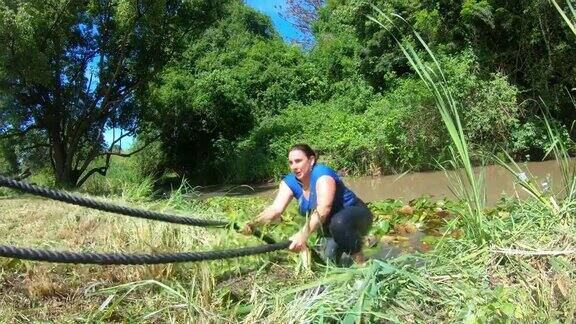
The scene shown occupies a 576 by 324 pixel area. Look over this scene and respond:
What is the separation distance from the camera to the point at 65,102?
1891cm

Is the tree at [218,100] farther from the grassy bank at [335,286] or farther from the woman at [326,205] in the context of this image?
the grassy bank at [335,286]

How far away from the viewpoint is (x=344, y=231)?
13.5ft

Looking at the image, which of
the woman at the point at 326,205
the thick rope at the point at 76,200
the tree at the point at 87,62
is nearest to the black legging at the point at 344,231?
the woman at the point at 326,205

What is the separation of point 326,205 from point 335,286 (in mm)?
1303

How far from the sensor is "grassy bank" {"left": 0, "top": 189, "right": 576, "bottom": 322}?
99.2 inches

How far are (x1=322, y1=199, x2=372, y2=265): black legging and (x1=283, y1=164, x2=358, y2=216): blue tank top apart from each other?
0.07 m

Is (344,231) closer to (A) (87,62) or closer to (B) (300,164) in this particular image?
(B) (300,164)

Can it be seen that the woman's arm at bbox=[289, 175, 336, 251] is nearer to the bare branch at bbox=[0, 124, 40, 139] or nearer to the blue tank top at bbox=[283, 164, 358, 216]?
the blue tank top at bbox=[283, 164, 358, 216]

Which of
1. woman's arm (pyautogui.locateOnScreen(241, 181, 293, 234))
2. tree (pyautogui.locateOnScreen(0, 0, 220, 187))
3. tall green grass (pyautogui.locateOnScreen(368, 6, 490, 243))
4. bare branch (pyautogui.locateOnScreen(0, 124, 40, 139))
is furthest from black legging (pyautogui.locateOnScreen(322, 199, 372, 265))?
bare branch (pyautogui.locateOnScreen(0, 124, 40, 139))

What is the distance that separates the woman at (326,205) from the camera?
13.0ft

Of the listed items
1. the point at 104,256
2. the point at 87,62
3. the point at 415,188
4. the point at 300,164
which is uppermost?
the point at 87,62

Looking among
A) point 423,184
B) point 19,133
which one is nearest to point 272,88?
point 19,133

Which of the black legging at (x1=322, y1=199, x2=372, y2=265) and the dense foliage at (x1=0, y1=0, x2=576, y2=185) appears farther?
the dense foliage at (x1=0, y1=0, x2=576, y2=185)

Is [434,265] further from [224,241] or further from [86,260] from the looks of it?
[86,260]
